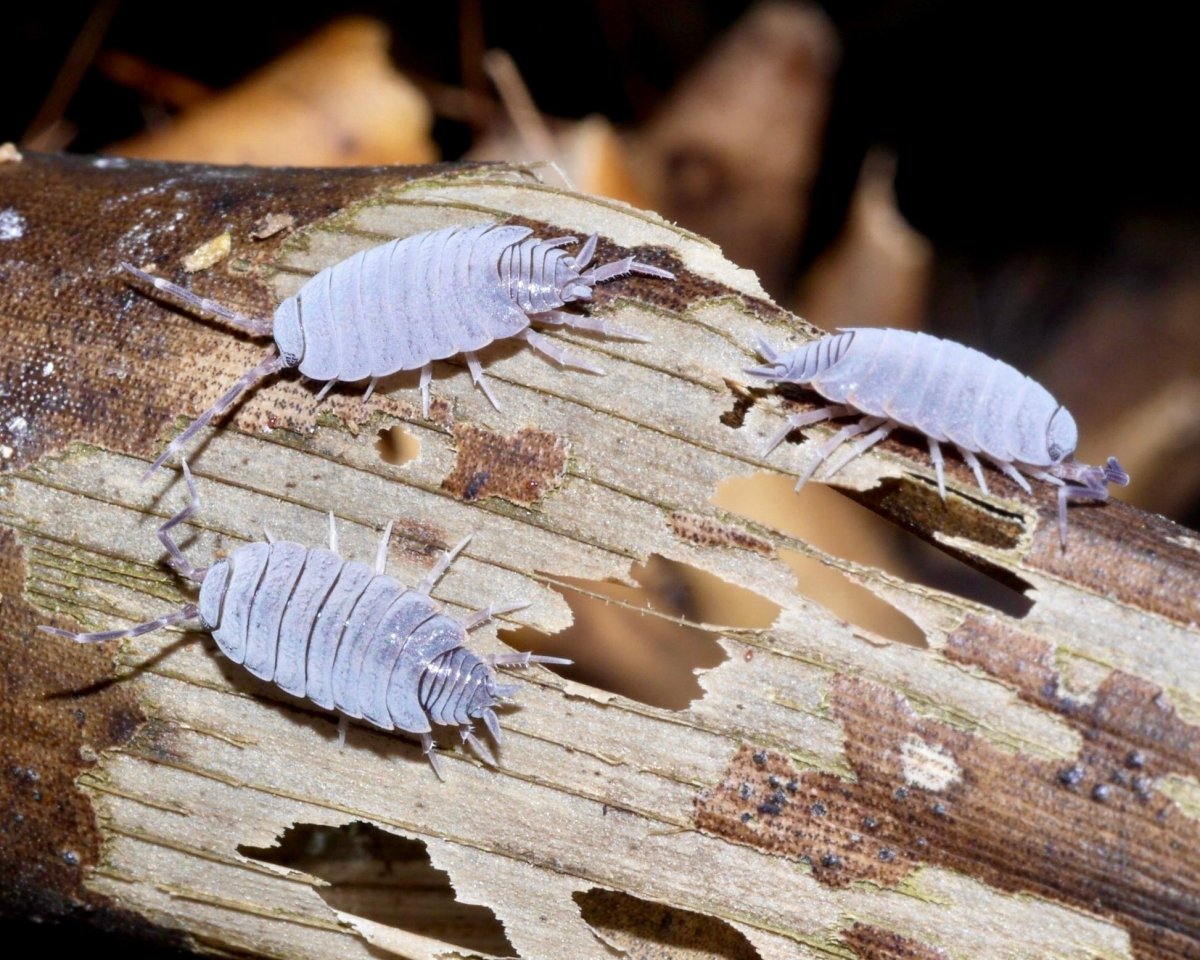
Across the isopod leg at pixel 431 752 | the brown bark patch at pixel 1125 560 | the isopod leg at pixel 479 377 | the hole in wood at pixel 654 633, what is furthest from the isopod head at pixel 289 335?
the brown bark patch at pixel 1125 560

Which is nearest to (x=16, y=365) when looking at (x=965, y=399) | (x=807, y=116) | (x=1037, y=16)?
(x=965, y=399)

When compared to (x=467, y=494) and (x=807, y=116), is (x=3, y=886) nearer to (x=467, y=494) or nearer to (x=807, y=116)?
(x=467, y=494)

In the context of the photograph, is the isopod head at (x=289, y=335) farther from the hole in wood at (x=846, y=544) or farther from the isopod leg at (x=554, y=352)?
the hole in wood at (x=846, y=544)

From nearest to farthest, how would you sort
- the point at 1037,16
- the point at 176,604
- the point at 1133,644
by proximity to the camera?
the point at 1133,644
the point at 176,604
the point at 1037,16

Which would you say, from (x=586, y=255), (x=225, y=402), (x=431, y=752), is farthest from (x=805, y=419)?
(x=225, y=402)

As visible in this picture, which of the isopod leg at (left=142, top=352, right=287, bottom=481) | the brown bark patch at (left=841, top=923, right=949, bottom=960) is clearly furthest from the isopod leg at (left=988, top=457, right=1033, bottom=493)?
the isopod leg at (left=142, top=352, right=287, bottom=481)

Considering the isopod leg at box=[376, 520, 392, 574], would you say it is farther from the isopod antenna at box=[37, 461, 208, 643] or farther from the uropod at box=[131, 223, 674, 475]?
the isopod antenna at box=[37, 461, 208, 643]
